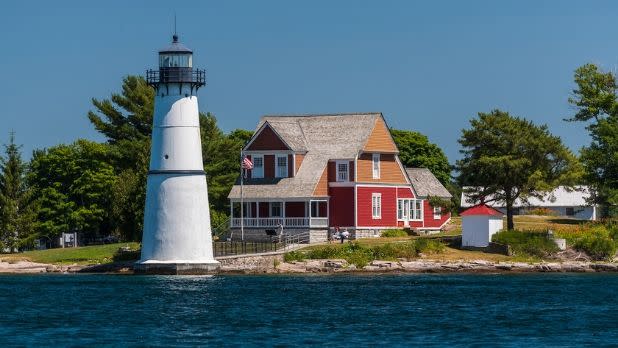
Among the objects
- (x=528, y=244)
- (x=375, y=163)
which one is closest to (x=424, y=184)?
(x=375, y=163)

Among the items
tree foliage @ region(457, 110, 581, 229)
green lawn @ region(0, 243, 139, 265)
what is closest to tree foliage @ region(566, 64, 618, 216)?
tree foliage @ region(457, 110, 581, 229)

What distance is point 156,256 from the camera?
232 feet

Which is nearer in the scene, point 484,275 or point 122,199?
point 484,275

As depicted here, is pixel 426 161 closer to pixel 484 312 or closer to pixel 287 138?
pixel 287 138

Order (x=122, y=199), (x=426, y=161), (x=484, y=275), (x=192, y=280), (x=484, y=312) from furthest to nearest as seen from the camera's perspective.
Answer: (x=426, y=161), (x=122, y=199), (x=484, y=275), (x=192, y=280), (x=484, y=312)

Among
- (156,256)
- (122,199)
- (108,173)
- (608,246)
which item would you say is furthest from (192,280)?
(108,173)

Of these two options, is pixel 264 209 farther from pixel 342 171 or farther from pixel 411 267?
pixel 411 267

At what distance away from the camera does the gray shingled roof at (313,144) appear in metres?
85.4

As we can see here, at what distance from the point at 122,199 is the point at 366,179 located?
49.6 feet

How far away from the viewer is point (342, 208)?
280 ft

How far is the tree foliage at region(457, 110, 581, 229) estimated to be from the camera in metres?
79.6

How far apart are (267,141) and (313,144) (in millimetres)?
2908

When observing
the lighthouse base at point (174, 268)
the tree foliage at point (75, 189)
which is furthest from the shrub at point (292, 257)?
the tree foliage at point (75, 189)

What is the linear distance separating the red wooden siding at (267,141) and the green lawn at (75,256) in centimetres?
1040
